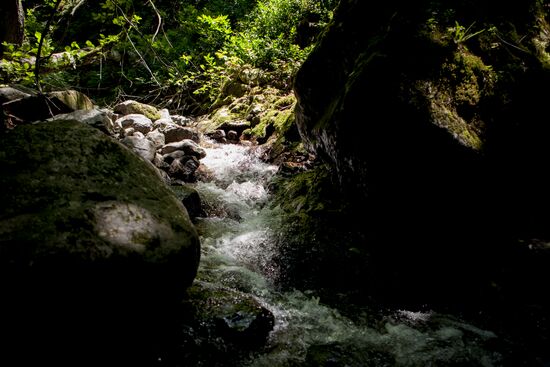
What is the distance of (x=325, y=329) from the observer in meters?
3.21

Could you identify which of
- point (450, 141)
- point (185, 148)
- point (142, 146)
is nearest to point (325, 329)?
point (450, 141)

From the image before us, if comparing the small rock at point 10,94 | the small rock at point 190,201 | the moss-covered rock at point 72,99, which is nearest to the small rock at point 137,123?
the moss-covered rock at point 72,99

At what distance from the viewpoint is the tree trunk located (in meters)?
5.28

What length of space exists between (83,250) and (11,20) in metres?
5.65

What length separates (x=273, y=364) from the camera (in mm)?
2666

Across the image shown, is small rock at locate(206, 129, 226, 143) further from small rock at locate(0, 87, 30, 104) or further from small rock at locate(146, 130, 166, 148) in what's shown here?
small rock at locate(0, 87, 30, 104)

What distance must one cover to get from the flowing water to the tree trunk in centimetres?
479

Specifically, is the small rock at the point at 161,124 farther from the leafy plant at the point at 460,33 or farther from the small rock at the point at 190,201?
the leafy plant at the point at 460,33

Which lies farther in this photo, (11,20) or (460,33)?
(11,20)

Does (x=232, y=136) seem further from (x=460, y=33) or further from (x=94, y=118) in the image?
(x=460, y=33)

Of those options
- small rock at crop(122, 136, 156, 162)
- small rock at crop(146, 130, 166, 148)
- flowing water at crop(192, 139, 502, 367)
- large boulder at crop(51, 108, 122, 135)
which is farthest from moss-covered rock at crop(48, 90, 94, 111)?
flowing water at crop(192, 139, 502, 367)

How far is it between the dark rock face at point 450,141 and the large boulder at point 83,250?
2.12m

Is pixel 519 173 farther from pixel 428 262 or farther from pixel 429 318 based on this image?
pixel 429 318

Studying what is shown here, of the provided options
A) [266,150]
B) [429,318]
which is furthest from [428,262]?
[266,150]
